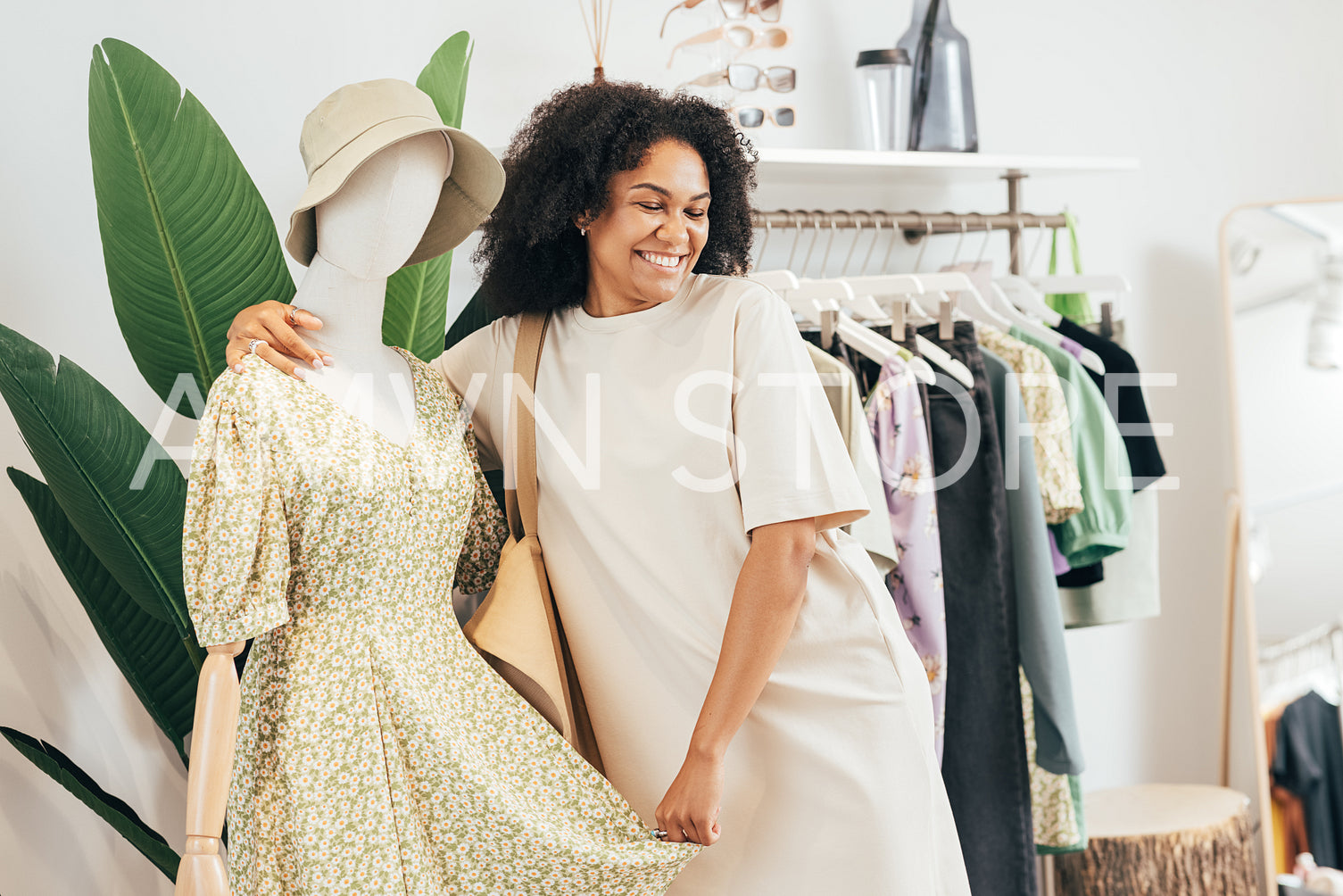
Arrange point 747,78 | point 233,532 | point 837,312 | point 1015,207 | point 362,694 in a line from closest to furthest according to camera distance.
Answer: point 233,532, point 362,694, point 837,312, point 747,78, point 1015,207

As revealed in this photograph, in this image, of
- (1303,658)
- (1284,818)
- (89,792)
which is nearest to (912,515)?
(89,792)

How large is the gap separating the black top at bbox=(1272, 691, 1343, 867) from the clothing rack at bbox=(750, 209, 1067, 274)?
118cm

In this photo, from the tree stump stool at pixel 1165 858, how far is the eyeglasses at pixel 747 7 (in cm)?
165

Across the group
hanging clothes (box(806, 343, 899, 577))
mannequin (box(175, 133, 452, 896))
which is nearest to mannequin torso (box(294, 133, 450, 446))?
mannequin (box(175, 133, 452, 896))

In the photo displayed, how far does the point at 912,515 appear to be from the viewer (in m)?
1.61

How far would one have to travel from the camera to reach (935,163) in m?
1.97

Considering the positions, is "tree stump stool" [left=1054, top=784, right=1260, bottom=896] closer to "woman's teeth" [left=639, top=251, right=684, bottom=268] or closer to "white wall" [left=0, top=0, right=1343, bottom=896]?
"white wall" [left=0, top=0, right=1343, bottom=896]

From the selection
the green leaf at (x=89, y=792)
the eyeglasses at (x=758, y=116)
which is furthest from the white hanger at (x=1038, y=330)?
the green leaf at (x=89, y=792)

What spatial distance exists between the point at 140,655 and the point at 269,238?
23.7 inches

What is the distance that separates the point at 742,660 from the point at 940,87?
133cm

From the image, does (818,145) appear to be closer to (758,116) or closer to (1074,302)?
(758,116)

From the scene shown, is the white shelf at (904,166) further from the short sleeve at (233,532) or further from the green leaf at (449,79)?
the short sleeve at (233,532)

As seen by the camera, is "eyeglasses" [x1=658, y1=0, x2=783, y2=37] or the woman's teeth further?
"eyeglasses" [x1=658, y1=0, x2=783, y2=37]

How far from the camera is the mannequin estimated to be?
1.02 metres
